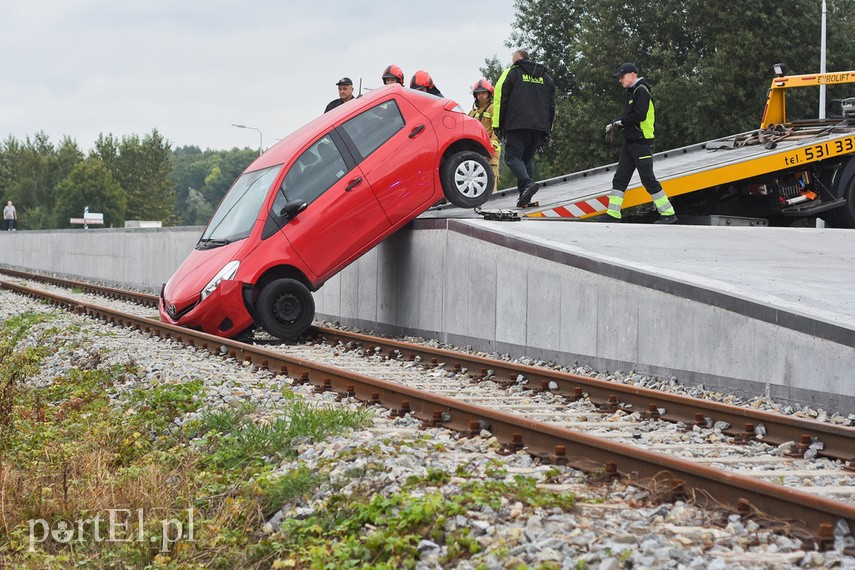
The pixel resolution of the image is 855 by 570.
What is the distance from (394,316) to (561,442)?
8.13m

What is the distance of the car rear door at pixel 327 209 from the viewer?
12930 mm

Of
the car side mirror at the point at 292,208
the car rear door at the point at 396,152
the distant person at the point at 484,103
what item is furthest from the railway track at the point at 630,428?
the distant person at the point at 484,103

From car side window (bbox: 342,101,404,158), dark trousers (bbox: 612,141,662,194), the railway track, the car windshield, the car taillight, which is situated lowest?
the railway track

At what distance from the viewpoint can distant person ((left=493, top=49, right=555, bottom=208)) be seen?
1558 centimetres

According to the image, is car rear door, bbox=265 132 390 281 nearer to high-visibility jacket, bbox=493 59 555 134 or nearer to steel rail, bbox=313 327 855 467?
steel rail, bbox=313 327 855 467

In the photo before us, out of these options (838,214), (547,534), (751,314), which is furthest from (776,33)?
(547,534)

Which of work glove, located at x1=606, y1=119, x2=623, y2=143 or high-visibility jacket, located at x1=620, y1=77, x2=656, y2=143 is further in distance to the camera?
work glove, located at x1=606, y1=119, x2=623, y2=143

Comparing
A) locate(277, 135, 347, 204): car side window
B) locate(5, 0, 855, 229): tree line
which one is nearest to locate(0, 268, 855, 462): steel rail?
locate(277, 135, 347, 204): car side window

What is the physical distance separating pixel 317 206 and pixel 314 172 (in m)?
0.40

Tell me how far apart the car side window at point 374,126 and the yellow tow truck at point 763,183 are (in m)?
2.43

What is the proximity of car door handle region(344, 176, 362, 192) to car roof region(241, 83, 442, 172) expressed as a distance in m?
0.65

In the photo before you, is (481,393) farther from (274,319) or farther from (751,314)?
(274,319)

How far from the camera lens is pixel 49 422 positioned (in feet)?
28.9

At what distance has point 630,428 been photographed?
295 inches
